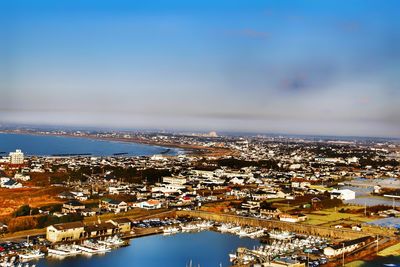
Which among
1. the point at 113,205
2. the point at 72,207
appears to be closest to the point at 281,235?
the point at 113,205

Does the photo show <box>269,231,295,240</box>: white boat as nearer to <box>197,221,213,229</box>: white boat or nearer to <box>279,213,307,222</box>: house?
<box>279,213,307,222</box>: house

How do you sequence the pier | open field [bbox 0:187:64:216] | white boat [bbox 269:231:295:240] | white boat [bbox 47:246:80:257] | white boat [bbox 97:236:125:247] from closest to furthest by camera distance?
white boat [bbox 47:246:80:257] → white boat [bbox 97:236:125:247] → white boat [bbox 269:231:295:240] → the pier → open field [bbox 0:187:64:216]

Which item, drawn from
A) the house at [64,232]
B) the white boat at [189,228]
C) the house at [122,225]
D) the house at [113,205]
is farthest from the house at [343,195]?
the house at [64,232]

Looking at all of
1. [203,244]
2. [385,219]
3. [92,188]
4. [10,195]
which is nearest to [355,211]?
[385,219]

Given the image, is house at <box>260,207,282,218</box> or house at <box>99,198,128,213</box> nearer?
house at <box>260,207,282,218</box>

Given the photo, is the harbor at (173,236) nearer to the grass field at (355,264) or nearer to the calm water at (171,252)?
the calm water at (171,252)

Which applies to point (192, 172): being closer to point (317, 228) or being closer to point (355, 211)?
point (355, 211)

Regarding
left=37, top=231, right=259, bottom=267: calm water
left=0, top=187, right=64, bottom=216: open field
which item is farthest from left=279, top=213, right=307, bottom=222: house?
left=0, top=187, right=64, bottom=216: open field

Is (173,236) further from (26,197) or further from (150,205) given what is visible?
(26,197)
